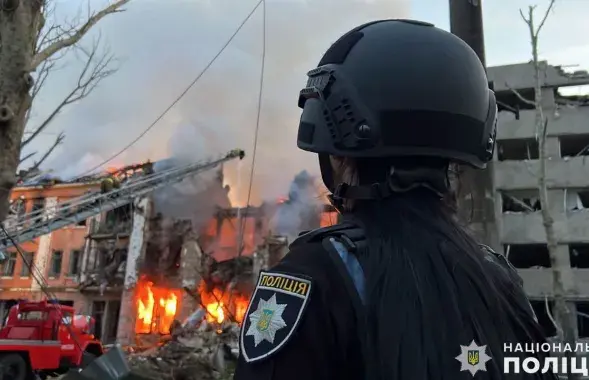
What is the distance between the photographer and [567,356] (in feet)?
5.36

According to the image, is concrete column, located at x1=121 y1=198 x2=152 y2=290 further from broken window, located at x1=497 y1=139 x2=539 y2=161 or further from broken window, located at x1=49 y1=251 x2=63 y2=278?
broken window, located at x1=497 y1=139 x2=539 y2=161

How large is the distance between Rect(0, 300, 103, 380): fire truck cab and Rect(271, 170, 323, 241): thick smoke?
55.4ft

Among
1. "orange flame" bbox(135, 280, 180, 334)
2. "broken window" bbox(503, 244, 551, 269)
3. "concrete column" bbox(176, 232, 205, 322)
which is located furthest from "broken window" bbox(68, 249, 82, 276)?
"broken window" bbox(503, 244, 551, 269)

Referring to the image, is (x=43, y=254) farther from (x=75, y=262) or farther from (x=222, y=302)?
A: (x=222, y=302)

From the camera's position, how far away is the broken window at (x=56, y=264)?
28578 millimetres

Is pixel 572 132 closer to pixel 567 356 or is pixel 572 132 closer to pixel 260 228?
pixel 260 228

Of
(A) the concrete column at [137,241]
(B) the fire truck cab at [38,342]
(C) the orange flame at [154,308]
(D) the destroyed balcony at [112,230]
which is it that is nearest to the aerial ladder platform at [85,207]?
(B) the fire truck cab at [38,342]

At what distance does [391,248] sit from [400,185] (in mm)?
164

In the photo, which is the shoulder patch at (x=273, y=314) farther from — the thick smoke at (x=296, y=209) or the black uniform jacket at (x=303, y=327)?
the thick smoke at (x=296, y=209)

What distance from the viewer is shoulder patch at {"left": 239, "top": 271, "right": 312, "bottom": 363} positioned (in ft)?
2.94

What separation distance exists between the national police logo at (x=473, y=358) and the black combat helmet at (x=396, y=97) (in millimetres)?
451

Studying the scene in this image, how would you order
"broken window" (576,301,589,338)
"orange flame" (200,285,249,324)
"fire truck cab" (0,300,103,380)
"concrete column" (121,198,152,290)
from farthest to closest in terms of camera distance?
"concrete column" (121,198,152,290) < "orange flame" (200,285,249,324) < "broken window" (576,301,589,338) < "fire truck cab" (0,300,103,380)

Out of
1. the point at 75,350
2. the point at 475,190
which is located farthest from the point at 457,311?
the point at 75,350

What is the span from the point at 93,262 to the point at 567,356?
2938 centimetres
